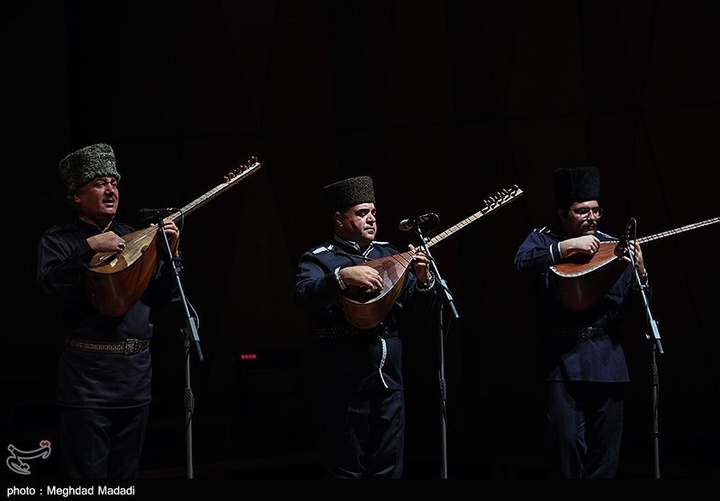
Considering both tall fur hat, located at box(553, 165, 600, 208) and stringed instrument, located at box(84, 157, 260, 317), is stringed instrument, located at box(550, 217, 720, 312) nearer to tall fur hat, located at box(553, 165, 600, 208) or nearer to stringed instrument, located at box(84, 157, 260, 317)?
tall fur hat, located at box(553, 165, 600, 208)

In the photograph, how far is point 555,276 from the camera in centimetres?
466

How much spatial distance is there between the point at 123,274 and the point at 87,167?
560 mm

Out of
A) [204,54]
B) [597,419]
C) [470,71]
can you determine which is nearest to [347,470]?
[597,419]

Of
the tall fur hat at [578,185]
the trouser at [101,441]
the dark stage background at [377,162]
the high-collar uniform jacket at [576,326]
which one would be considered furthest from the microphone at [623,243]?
the trouser at [101,441]

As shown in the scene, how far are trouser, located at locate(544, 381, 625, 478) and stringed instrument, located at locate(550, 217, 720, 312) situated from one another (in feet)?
1.27

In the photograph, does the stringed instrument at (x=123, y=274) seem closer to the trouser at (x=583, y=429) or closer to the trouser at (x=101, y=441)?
the trouser at (x=101, y=441)

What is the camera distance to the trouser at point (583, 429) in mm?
4613

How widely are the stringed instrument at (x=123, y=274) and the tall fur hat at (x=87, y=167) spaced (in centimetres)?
33

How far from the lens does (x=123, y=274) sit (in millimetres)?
4020

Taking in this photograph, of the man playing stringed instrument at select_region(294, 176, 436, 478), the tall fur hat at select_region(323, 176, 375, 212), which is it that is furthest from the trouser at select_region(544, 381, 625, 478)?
the tall fur hat at select_region(323, 176, 375, 212)

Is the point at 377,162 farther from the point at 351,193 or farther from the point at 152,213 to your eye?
the point at 152,213

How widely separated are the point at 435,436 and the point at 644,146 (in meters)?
2.51

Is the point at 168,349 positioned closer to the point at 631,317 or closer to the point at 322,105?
the point at 322,105

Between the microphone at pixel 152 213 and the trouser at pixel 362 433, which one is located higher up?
the microphone at pixel 152 213
